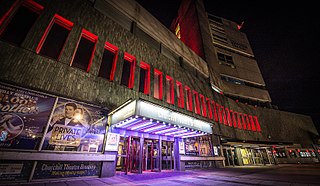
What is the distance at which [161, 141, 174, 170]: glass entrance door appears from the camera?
33.4 ft

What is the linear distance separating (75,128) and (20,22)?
241 inches

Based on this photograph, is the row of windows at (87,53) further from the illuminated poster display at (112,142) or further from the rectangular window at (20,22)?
the illuminated poster display at (112,142)

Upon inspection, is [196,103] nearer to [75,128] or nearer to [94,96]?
[94,96]

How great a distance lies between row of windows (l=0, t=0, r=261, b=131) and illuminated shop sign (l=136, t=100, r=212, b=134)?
3680 millimetres

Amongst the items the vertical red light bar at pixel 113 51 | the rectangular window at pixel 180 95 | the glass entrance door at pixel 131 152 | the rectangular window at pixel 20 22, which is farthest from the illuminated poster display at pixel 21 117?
the rectangular window at pixel 180 95

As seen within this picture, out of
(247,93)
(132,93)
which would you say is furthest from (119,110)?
(247,93)

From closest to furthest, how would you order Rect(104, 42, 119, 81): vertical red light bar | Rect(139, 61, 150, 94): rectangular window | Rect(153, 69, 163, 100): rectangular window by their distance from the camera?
Rect(104, 42, 119, 81): vertical red light bar, Rect(139, 61, 150, 94): rectangular window, Rect(153, 69, 163, 100): rectangular window

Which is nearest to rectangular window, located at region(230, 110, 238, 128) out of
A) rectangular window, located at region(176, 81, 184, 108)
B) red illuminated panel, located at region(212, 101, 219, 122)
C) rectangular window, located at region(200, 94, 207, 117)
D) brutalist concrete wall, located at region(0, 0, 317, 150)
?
red illuminated panel, located at region(212, 101, 219, 122)

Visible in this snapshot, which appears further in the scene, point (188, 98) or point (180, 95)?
point (188, 98)

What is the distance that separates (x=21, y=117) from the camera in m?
5.12

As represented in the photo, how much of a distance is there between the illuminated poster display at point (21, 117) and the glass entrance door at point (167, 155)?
25.5ft

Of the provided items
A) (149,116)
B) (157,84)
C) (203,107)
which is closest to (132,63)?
(157,84)

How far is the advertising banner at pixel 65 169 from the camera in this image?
16.7 ft

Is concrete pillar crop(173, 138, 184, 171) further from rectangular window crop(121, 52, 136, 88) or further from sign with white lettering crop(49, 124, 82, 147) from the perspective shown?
sign with white lettering crop(49, 124, 82, 147)
